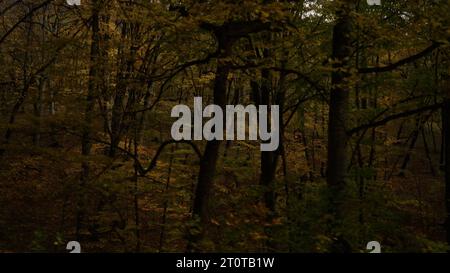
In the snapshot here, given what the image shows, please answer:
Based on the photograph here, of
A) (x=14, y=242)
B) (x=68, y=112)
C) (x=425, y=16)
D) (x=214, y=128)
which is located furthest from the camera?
(x=14, y=242)

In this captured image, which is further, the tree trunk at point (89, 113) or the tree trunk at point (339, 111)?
the tree trunk at point (89, 113)

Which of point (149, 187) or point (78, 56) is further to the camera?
point (78, 56)

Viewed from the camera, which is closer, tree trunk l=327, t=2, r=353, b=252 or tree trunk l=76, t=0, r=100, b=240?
tree trunk l=327, t=2, r=353, b=252

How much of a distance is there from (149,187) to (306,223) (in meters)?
4.74

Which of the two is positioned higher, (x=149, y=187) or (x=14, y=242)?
(x=149, y=187)

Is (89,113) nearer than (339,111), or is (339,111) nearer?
(339,111)

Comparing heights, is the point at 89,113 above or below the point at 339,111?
below

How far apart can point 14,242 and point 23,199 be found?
12.9 feet

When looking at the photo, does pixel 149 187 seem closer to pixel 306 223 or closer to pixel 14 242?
pixel 306 223

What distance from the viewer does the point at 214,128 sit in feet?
30.4
